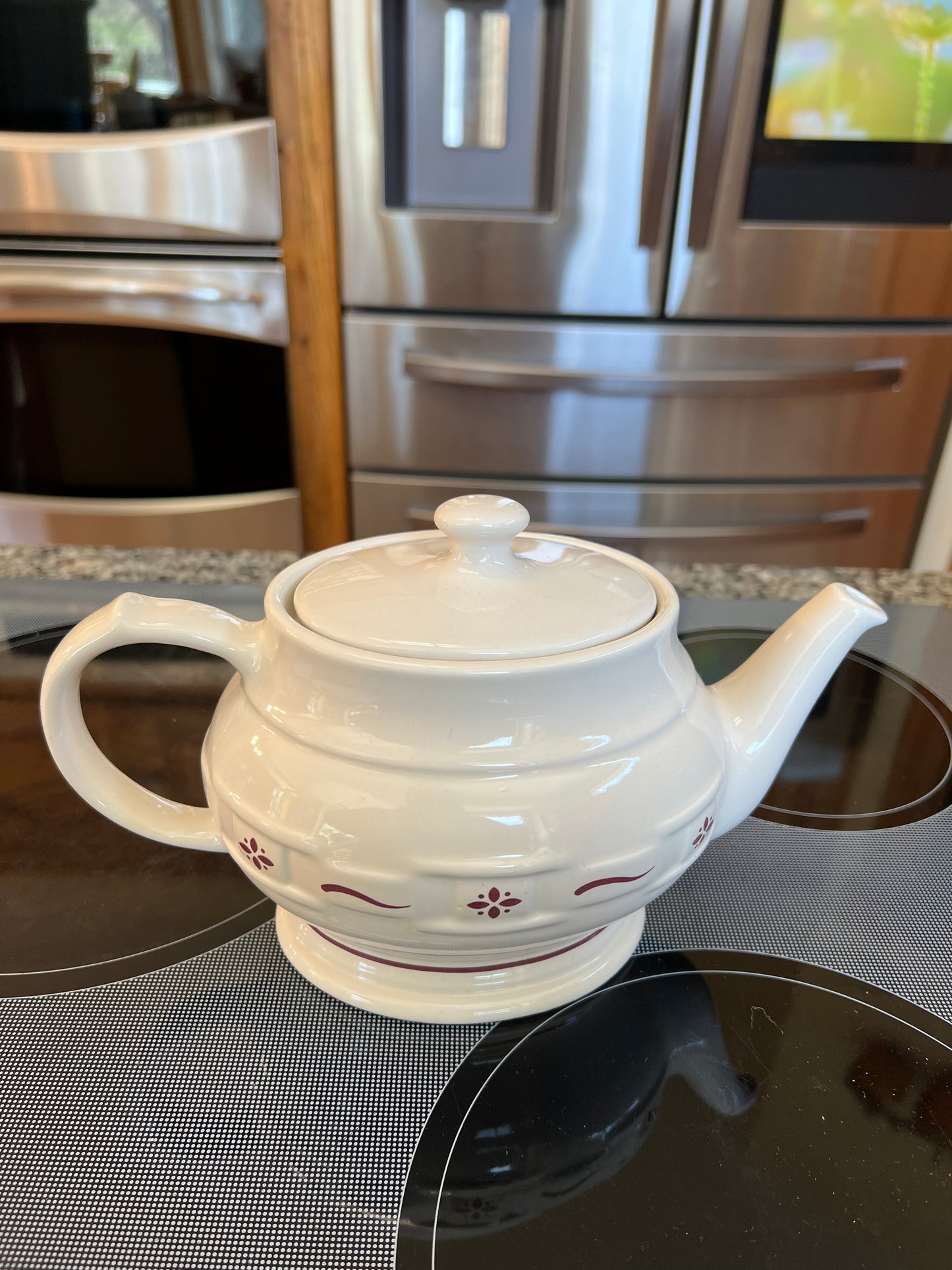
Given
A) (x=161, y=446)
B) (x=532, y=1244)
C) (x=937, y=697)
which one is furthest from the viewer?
(x=161, y=446)

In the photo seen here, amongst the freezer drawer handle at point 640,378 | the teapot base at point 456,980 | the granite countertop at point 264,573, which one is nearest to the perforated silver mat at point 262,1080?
the teapot base at point 456,980

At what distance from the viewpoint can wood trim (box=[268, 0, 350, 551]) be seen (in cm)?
129

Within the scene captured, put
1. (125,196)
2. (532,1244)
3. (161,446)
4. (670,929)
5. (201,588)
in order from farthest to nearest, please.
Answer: (161,446), (125,196), (201,588), (670,929), (532,1244)

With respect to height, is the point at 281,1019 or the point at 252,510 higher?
the point at 281,1019

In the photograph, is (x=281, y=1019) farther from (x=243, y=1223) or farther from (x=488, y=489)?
(x=488, y=489)

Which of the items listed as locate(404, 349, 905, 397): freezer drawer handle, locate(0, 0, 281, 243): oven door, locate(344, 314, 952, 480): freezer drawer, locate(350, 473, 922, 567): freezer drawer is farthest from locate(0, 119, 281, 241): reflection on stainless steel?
locate(350, 473, 922, 567): freezer drawer

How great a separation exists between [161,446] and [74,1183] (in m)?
1.40

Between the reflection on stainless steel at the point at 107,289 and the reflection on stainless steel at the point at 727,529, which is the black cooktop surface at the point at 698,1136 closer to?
the reflection on stainless steel at the point at 727,529

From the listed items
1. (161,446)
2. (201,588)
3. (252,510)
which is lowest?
(252,510)

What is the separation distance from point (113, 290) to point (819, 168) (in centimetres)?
113

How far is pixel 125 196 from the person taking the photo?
1362 mm

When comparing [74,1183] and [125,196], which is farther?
[125,196]

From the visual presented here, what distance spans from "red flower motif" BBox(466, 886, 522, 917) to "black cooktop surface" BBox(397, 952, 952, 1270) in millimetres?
77

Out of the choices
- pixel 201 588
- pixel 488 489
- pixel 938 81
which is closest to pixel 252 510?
pixel 488 489
